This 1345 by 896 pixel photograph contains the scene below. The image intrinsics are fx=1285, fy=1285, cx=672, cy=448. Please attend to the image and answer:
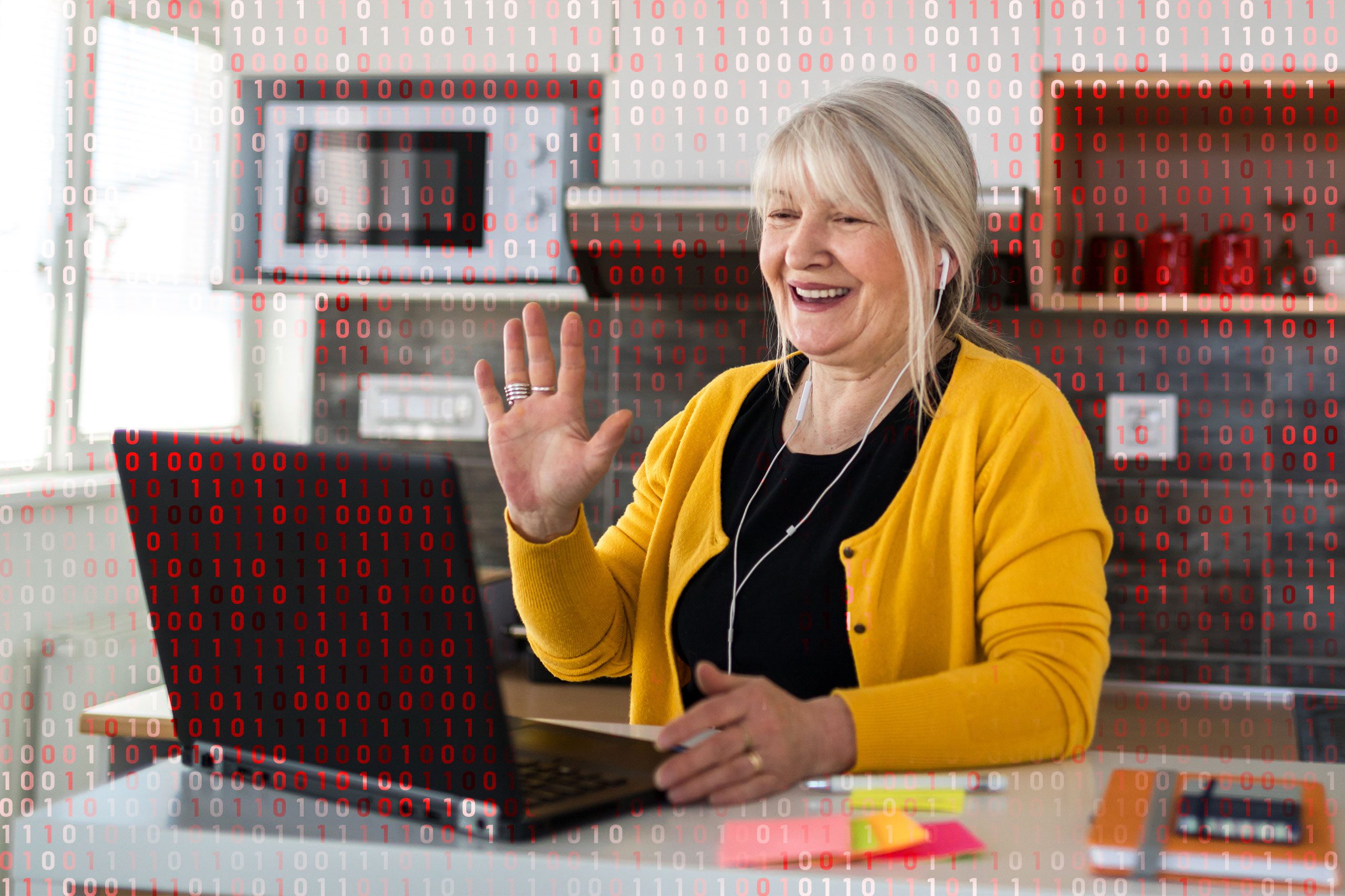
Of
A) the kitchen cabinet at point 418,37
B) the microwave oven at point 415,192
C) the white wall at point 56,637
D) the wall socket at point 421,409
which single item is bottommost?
the white wall at point 56,637

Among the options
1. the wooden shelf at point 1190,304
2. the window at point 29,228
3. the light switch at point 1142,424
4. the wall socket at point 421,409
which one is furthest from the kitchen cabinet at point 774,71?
the window at point 29,228

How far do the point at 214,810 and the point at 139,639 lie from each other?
1.68 m

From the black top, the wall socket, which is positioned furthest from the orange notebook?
the wall socket

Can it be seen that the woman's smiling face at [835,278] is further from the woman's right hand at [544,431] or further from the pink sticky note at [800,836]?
the pink sticky note at [800,836]

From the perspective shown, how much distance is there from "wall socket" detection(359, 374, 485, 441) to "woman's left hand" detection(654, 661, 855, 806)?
5.71 ft

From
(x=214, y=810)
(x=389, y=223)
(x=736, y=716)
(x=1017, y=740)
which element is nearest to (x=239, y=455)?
(x=214, y=810)

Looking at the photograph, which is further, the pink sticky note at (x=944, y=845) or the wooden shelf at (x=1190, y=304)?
the wooden shelf at (x=1190, y=304)

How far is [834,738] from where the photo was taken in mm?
851

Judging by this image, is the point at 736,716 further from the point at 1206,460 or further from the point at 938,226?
the point at 1206,460

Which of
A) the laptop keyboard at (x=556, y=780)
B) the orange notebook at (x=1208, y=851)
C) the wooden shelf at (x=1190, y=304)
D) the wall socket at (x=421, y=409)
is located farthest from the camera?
the wall socket at (x=421, y=409)

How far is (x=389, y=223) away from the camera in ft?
7.20

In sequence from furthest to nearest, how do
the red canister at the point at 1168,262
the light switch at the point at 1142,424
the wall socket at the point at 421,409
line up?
the wall socket at the point at 421,409 → the light switch at the point at 1142,424 → the red canister at the point at 1168,262

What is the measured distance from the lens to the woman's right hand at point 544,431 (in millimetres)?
1029

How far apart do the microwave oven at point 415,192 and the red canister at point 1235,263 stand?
1059 millimetres
